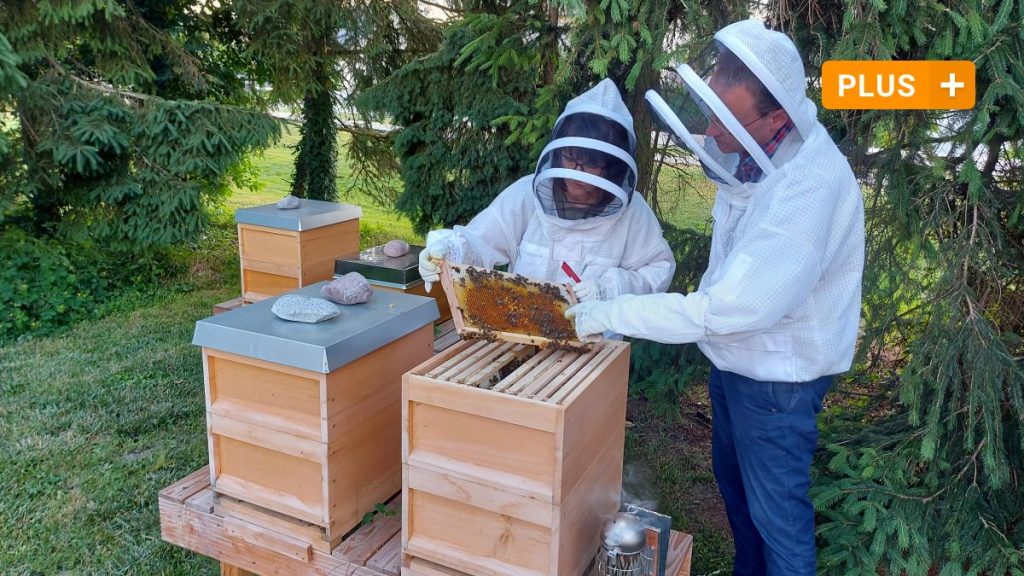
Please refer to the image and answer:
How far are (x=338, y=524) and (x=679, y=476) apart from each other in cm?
230

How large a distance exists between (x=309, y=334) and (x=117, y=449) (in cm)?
267

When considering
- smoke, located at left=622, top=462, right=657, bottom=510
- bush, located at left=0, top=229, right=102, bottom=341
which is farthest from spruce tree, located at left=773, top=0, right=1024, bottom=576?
bush, located at left=0, top=229, right=102, bottom=341

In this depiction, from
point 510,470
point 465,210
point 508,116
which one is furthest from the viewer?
point 465,210

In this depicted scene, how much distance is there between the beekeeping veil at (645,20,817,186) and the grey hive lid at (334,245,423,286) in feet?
6.69

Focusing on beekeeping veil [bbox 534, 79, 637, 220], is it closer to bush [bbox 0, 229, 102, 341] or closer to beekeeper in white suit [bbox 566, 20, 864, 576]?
beekeeper in white suit [bbox 566, 20, 864, 576]

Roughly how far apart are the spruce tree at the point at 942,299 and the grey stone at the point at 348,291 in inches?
78.9

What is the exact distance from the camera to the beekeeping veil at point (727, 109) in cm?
187

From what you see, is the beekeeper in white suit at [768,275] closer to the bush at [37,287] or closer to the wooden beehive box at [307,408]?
the wooden beehive box at [307,408]

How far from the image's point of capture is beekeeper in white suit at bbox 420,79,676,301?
2.34 m

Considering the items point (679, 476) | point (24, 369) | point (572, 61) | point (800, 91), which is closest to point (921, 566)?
point (679, 476)

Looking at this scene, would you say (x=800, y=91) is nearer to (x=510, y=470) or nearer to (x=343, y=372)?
(x=510, y=470)

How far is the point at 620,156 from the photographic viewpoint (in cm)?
229

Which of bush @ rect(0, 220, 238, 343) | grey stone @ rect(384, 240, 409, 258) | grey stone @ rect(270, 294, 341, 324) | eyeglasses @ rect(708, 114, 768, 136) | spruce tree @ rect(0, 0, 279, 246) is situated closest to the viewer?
eyeglasses @ rect(708, 114, 768, 136)

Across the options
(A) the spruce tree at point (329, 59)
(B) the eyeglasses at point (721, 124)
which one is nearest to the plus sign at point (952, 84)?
(B) the eyeglasses at point (721, 124)
